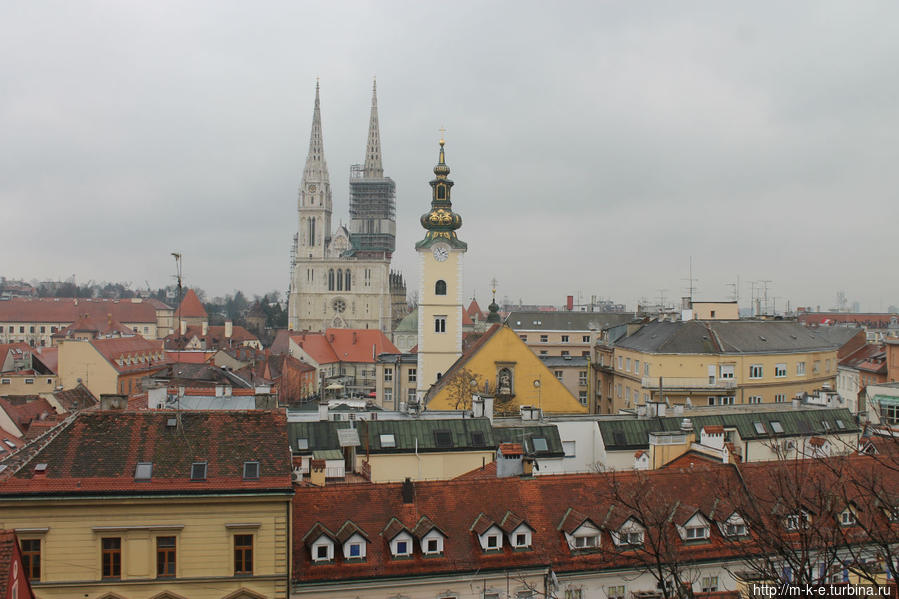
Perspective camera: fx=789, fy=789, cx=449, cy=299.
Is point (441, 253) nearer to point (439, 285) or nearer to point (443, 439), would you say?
point (439, 285)

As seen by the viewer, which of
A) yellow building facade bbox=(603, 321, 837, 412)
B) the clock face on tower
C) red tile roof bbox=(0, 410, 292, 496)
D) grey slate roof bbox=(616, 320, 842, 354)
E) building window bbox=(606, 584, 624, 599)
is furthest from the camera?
the clock face on tower

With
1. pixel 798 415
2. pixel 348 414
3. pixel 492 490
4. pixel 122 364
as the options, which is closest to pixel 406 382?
pixel 122 364

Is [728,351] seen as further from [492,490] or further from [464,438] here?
[492,490]

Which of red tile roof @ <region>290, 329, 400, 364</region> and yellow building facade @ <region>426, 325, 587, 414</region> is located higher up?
red tile roof @ <region>290, 329, 400, 364</region>

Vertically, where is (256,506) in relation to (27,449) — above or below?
below

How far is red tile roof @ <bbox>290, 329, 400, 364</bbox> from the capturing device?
103m

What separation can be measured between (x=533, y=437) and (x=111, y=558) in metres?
16.0

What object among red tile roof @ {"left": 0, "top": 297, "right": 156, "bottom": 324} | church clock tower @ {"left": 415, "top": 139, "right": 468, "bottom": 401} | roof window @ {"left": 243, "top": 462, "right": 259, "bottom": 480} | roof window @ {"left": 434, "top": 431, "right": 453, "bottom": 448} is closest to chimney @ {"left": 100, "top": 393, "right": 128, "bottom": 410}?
roof window @ {"left": 243, "top": 462, "right": 259, "bottom": 480}

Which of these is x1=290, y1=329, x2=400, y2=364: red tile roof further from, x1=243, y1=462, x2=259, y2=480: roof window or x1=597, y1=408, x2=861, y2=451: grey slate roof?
x1=243, y1=462, x2=259, y2=480: roof window

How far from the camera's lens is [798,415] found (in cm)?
3297

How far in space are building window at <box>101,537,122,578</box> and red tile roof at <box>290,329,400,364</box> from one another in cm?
8354

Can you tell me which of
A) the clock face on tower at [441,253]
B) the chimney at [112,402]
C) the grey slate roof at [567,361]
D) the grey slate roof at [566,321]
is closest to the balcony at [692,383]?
the clock face on tower at [441,253]

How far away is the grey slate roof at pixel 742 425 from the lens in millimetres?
30703

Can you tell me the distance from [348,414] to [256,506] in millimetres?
13992
